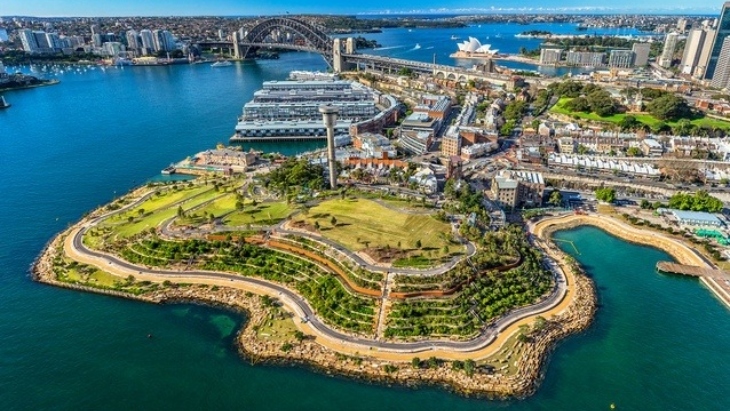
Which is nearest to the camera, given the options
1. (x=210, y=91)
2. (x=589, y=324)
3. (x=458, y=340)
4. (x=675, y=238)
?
(x=458, y=340)

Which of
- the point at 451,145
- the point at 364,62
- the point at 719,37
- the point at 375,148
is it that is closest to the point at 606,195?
the point at 451,145

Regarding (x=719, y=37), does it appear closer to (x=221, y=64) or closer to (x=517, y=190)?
(x=517, y=190)

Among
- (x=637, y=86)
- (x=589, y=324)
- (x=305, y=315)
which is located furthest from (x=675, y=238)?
(x=637, y=86)

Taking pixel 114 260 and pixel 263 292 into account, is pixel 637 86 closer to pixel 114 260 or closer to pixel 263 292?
pixel 263 292

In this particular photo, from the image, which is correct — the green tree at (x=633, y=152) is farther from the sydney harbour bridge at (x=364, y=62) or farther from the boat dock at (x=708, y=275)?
the sydney harbour bridge at (x=364, y=62)

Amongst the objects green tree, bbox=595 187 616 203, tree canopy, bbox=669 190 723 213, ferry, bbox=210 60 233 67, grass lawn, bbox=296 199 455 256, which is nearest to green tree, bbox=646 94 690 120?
tree canopy, bbox=669 190 723 213
